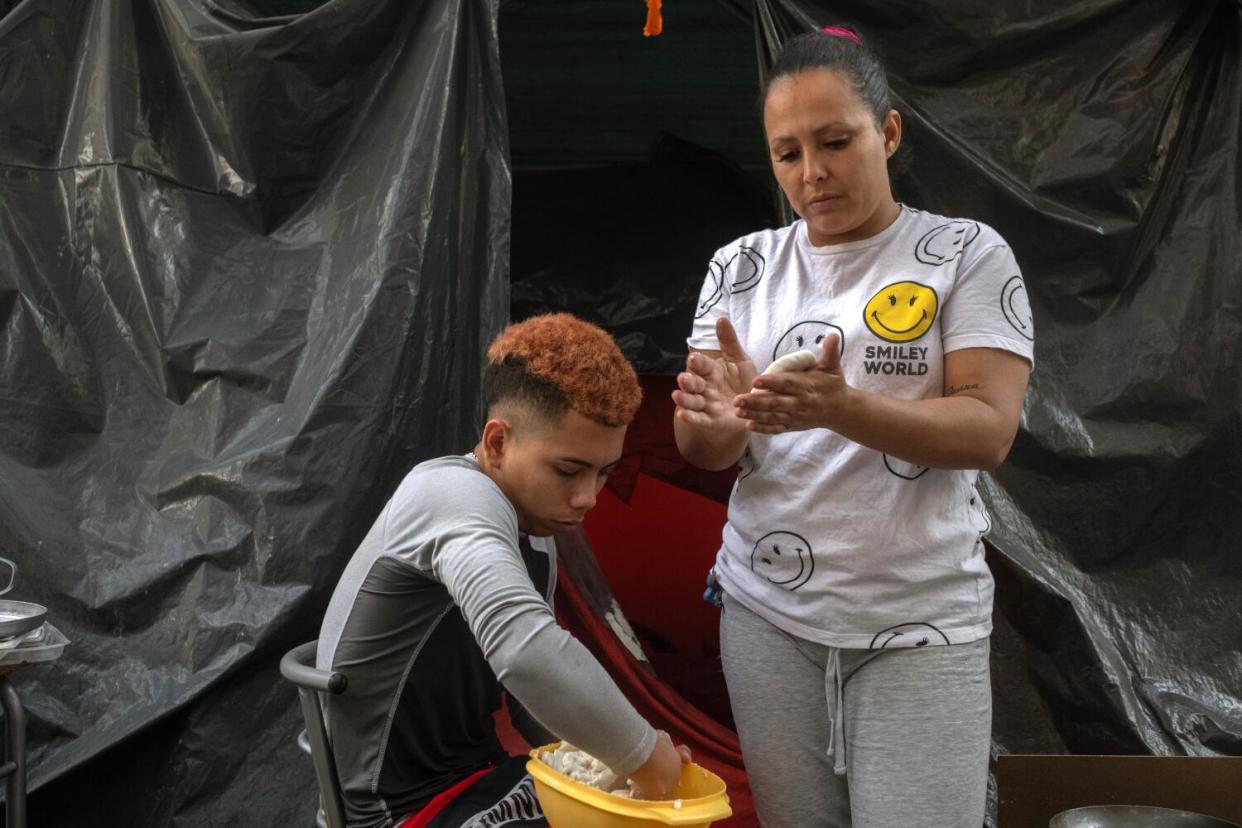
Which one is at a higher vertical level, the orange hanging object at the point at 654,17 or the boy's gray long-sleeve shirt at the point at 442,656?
the orange hanging object at the point at 654,17

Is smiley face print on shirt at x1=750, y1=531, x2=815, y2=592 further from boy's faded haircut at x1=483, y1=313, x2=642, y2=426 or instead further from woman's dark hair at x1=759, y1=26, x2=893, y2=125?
woman's dark hair at x1=759, y1=26, x2=893, y2=125

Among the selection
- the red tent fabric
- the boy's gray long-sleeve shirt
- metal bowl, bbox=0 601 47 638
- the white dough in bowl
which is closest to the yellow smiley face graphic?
the boy's gray long-sleeve shirt

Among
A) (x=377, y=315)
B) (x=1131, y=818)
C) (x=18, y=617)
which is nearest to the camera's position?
(x=1131, y=818)

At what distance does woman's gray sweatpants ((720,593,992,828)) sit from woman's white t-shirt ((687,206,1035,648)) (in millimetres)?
38

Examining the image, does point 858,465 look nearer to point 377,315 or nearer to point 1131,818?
point 1131,818

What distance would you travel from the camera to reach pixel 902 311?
1555 mm

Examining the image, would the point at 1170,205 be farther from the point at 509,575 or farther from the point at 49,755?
the point at 49,755

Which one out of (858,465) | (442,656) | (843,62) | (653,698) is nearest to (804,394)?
(858,465)

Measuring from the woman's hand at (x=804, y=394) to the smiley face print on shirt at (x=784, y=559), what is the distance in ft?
0.73

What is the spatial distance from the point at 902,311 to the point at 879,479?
23 centimetres

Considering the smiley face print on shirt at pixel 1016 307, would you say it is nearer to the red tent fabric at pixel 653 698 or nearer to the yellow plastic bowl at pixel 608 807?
the yellow plastic bowl at pixel 608 807

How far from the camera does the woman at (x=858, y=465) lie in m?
1.47

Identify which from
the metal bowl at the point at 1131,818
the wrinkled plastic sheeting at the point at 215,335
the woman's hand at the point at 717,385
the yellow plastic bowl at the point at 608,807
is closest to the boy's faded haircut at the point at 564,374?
the woman's hand at the point at 717,385

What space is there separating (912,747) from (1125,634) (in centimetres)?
127
